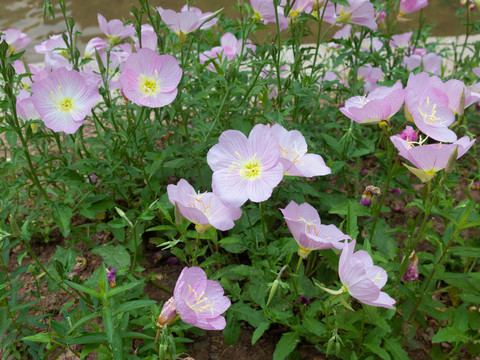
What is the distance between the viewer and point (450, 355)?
5.53 ft

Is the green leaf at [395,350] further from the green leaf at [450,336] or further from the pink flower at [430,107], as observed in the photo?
the pink flower at [430,107]

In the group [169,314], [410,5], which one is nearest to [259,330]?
[169,314]

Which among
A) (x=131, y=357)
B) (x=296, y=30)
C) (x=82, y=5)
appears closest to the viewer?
(x=131, y=357)

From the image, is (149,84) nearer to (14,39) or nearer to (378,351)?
(14,39)

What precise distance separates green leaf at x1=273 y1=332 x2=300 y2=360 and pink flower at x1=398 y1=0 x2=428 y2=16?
86.3 inches

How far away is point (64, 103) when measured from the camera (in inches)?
69.3

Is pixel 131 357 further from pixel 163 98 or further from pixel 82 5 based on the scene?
pixel 82 5

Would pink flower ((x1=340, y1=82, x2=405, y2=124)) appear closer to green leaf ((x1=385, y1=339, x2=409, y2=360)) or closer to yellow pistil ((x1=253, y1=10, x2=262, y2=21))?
green leaf ((x1=385, y1=339, x2=409, y2=360))

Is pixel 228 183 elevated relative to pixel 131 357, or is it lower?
elevated

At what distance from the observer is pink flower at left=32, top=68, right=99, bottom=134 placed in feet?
5.58

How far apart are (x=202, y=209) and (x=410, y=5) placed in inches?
84.2

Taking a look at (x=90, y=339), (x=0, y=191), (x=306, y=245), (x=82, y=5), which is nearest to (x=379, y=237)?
(x=306, y=245)

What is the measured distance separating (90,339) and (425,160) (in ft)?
3.54

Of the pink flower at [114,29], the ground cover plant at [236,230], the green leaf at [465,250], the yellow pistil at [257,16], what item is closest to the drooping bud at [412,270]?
the ground cover plant at [236,230]
